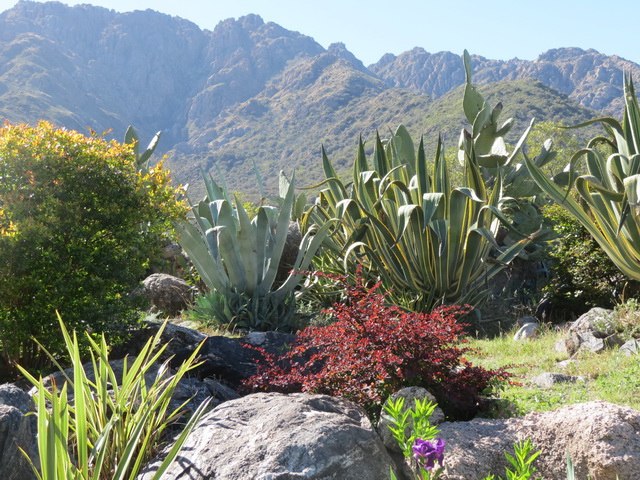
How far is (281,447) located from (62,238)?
2822 millimetres

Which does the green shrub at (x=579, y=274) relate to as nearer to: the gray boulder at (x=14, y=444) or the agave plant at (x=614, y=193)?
the agave plant at (x=614, y=193)

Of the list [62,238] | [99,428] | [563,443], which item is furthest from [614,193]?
[62,238]

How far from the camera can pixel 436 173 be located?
22.9 feet

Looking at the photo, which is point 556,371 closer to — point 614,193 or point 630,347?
point 630,347

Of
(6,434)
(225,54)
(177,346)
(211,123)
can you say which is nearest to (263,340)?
(177,346)

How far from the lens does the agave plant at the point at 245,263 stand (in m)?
6.85

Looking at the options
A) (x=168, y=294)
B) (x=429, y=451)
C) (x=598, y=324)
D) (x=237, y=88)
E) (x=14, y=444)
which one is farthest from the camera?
(x=237, y=88)

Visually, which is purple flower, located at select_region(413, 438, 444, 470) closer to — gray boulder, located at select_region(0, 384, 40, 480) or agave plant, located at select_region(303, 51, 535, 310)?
gray boulder, located at select_region(0, 384, 40, 480)

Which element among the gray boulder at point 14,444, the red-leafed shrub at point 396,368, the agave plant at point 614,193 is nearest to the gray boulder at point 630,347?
the agave plant at point 614,193

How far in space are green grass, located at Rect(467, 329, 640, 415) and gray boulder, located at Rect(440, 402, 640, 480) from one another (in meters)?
0.59

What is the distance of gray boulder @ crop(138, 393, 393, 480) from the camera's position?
268cm

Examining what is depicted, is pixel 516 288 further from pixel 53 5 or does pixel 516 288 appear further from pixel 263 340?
pixel 53 5

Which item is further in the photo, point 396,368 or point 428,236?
point 428,236

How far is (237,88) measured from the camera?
15825cm
